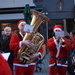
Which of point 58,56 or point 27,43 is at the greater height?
point 27,43

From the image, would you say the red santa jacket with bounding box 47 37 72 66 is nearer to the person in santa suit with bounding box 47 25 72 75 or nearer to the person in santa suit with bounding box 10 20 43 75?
the person in santa suit with bounding box 47 25 72 75

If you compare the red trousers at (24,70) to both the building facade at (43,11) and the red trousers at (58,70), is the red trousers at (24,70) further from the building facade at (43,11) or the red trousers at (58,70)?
the building facade at (43,11)

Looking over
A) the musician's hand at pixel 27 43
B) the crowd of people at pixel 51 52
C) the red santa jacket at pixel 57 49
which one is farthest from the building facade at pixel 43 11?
the musician's hand at pixel 27 43

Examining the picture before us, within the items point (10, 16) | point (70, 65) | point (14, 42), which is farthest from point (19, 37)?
point (10, 16)

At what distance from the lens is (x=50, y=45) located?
4.49 meters

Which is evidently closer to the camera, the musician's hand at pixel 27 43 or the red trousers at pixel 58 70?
the musician's hand at pixel 27 43

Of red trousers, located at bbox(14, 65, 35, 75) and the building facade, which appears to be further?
the building facade

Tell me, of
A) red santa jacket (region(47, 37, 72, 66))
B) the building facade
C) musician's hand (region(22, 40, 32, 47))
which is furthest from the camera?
the building facade

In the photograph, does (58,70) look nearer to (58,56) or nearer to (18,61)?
(58,56)

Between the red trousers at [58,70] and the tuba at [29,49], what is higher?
the tuba at [29,49]

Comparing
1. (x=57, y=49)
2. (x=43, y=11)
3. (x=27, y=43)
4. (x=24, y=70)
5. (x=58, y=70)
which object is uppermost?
(x=27, y=43)

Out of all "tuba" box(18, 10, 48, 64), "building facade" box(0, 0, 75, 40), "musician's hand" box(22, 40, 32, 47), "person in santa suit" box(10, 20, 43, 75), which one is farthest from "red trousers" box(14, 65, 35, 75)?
"building facade" box(0, 0, 75, 40)

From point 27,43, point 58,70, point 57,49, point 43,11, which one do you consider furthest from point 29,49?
point 43,11

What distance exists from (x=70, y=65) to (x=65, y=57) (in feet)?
1.25
